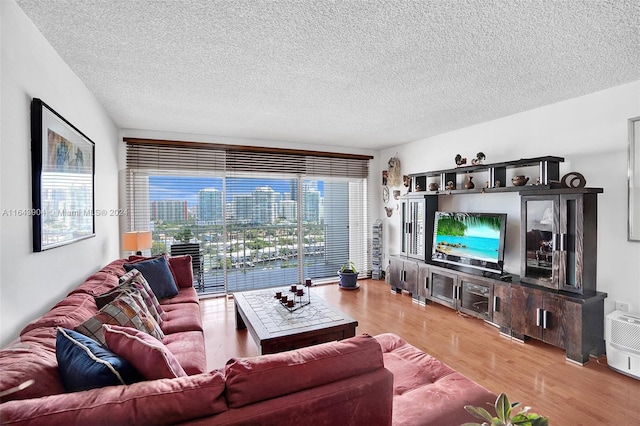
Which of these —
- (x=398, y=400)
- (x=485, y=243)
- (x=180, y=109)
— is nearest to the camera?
(x=398, y=400)

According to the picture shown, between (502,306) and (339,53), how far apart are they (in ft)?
10.1

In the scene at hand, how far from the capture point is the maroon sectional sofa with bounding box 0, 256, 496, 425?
0.91m

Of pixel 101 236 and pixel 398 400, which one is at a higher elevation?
pixel 101 236

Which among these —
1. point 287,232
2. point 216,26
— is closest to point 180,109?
point 216,26

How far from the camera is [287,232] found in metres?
5.40

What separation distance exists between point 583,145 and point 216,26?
3.57 metres

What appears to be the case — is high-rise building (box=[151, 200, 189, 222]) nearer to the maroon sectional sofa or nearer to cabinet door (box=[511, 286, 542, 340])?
the maroon sectional sofa

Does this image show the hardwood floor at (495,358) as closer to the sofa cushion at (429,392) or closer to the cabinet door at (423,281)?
the cabinet door at (423,281)

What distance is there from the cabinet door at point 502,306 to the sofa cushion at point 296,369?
271 cm

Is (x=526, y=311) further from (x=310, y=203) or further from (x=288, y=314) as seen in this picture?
(x=310, y=203)

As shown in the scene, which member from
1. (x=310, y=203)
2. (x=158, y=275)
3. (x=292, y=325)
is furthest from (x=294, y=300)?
(x=310, y=203)

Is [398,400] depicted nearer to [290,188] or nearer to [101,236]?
[101,236]

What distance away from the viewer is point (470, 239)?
13.2ft

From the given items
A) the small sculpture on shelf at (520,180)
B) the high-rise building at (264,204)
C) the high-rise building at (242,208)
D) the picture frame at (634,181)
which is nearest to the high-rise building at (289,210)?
the high-rise building at (264,204)
